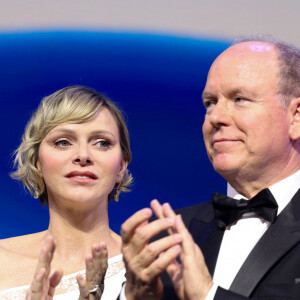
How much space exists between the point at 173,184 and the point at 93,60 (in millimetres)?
835

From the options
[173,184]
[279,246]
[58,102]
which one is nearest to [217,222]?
[279,246]

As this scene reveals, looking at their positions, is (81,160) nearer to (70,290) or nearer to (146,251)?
(70,290)

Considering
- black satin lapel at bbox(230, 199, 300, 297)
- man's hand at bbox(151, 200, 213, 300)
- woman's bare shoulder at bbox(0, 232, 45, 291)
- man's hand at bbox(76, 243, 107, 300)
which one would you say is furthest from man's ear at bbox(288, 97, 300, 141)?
woman's bare shoulder at bbox(0, 232, 45, 291)

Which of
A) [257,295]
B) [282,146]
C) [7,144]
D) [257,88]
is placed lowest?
[257,295]

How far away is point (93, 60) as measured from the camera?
11.3 feet

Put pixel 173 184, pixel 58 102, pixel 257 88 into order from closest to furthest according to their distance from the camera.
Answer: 1. pixel 257 88
2. pixel 58 102
3. pixel 173 184

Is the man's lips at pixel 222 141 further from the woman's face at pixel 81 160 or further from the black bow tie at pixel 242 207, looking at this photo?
the woman's face at pixel 81 160

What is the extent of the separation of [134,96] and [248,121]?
1663mm

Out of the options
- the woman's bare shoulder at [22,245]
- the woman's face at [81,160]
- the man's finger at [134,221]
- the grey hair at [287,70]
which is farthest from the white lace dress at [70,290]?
the grey hair at [287,70]

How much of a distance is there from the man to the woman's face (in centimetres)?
67

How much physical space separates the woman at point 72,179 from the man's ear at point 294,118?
0.98 m

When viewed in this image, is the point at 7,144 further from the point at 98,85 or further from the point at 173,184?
the point at 173,184

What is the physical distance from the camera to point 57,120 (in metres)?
2.71

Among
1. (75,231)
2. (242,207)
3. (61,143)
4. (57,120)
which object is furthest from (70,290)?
(242,207)
